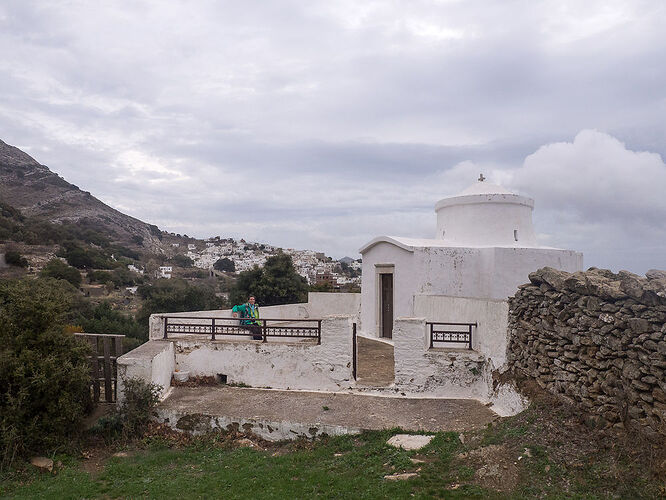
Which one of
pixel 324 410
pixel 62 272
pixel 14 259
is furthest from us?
pixel 14 259

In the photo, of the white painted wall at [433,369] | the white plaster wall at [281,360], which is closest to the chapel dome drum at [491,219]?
the white painted wall at [433,369]

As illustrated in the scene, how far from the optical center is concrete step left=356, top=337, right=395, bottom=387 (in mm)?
9680

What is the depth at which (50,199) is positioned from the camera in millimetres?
56219

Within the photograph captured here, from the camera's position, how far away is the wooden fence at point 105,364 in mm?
9047

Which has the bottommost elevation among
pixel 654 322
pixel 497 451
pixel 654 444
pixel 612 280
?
pixel 497 451

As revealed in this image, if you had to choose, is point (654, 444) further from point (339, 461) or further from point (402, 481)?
point (339, 461)

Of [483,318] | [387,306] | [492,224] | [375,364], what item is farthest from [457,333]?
[492,224]

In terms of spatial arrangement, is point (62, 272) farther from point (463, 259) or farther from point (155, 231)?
point (155, 231)

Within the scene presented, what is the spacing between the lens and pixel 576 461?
530 cm

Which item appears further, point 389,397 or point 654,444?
point 389,397

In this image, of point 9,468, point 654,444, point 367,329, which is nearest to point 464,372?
point 654,444

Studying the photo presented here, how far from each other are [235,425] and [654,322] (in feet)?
20.8

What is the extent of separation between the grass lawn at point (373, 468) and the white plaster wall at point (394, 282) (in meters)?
6.89

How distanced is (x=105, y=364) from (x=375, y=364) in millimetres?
Answer: 5695
